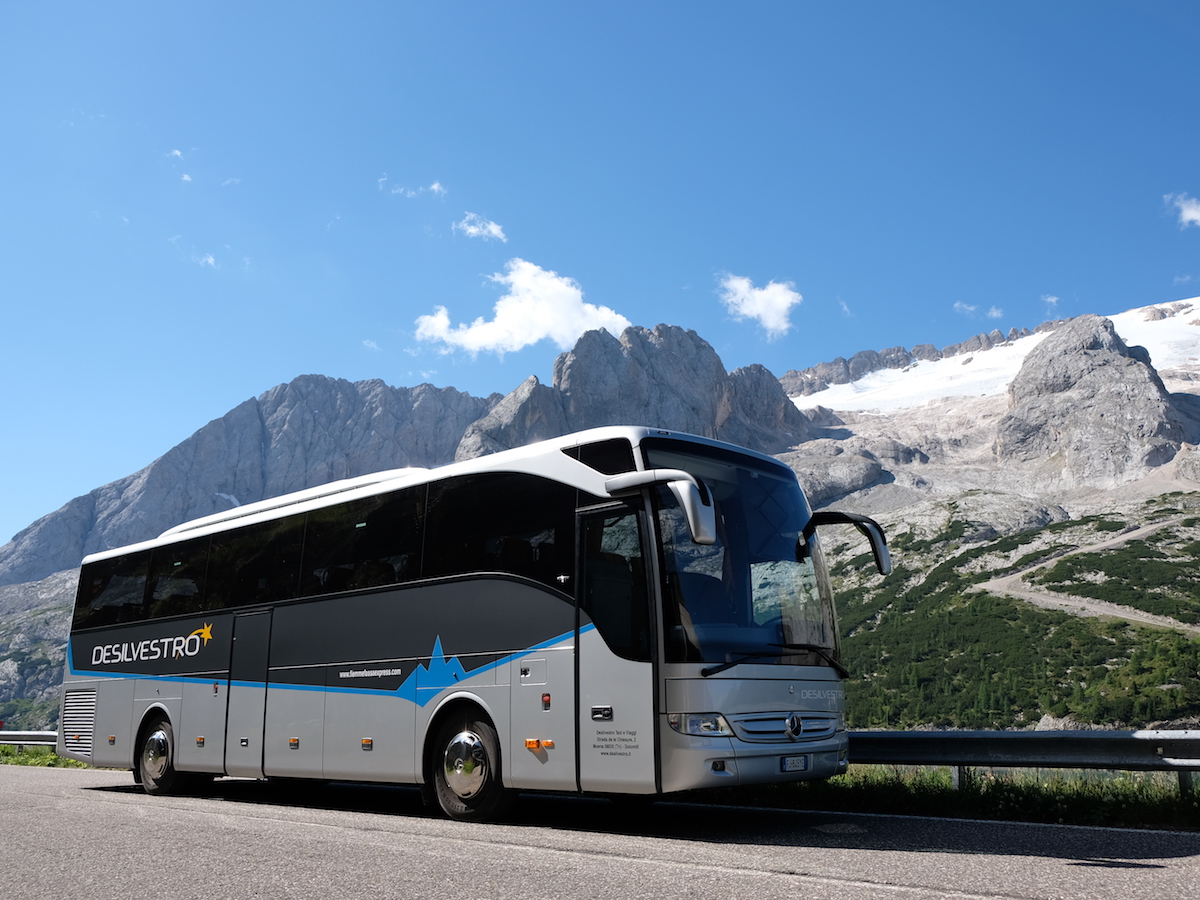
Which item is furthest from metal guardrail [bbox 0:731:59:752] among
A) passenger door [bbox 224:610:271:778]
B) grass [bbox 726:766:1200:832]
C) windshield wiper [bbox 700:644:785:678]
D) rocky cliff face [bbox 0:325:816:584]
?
rocky cliff face [bbox 0:325:816:584]

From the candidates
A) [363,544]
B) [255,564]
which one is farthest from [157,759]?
[363,544]

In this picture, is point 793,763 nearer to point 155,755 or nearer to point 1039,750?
point 1039,750

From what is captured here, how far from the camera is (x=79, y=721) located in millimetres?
14055

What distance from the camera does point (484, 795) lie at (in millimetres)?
A: 8328

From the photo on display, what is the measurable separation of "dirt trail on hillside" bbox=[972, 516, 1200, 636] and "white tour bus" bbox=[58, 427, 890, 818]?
206ft

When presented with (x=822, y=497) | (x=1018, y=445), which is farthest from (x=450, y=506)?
(x=1018, y=445)

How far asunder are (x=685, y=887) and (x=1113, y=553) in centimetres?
8509

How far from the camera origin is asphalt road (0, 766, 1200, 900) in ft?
16.4

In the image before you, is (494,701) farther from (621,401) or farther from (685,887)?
(621,401)

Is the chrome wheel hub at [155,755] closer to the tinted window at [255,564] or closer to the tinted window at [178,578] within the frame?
the tinted window at [178,578]

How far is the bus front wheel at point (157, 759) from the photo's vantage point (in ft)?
40.7

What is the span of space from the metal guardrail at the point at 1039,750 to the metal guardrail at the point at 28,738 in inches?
751

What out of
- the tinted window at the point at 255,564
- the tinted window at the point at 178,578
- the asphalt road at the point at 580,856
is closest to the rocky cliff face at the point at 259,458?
the tinted window at the point at 178,578

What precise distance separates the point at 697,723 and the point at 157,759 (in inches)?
355
